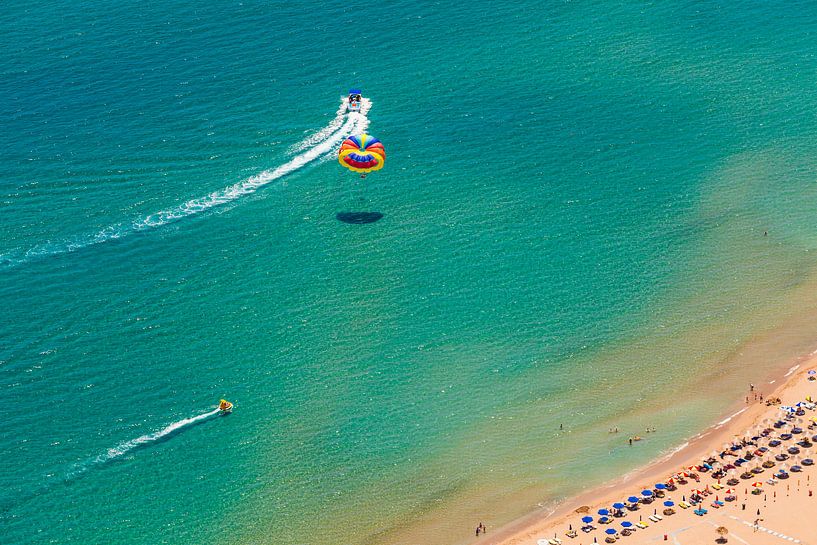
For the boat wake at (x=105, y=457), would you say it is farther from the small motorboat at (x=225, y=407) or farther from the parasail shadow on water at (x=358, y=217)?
the parasail shadow on water at (x=358, y=217)

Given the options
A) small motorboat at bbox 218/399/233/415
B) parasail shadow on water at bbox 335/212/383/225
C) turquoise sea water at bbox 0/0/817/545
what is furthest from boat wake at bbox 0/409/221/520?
parasail shadow on water at bbox 335/212/383/225

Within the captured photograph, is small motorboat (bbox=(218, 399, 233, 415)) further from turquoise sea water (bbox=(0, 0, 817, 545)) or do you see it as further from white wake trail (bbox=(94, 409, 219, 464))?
turquoise sea water (bbox=(0, 0, 817, 545))

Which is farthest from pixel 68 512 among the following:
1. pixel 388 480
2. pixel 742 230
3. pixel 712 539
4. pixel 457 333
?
pixel 742 230

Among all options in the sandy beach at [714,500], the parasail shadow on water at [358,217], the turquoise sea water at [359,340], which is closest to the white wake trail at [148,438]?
the turquoise sea water at [359,340]

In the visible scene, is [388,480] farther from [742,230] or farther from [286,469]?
[742,230]

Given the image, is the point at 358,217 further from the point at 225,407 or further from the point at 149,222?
the point at 225,407
